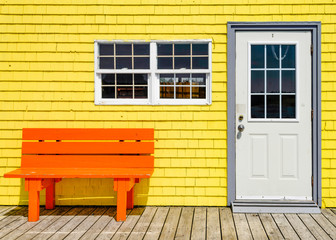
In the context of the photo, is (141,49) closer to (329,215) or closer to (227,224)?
(227,224)

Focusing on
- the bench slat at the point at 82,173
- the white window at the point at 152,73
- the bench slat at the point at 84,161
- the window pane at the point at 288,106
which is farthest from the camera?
the white window at the point at 152,73

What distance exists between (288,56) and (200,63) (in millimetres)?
1227

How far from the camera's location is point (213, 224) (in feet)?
12.9

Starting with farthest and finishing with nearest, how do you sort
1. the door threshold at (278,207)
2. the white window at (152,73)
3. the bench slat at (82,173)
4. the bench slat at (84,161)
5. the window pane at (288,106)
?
the white window at (152,73) < the window pane at (288,106) < the bench slat at (84,161) < the door threshold at (278,207) < the bench slat at (82,173)

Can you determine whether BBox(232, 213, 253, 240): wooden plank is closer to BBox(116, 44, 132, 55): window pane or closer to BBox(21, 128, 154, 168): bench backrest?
BBox(21, 128, 154, 168): bench backrest

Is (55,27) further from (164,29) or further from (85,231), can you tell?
(85,231)

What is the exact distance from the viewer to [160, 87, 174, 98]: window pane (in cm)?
477

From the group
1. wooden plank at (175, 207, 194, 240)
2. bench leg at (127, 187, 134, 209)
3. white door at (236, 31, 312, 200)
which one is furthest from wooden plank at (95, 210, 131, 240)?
white door at (236, 31, 312, 200)

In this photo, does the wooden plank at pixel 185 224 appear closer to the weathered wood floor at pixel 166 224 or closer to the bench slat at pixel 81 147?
the weathered wood floor at pixel 166 224

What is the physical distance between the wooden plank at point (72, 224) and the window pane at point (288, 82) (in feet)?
10.4

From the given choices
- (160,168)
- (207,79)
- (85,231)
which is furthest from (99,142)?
(207,79)

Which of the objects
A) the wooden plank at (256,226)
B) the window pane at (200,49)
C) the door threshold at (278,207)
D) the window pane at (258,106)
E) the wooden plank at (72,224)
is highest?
the window pane at (200,49)

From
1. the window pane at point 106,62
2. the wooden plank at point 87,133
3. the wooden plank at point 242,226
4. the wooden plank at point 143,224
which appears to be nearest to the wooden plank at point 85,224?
the wooden plank at point 143,224

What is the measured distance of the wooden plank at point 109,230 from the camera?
3.54 meters
